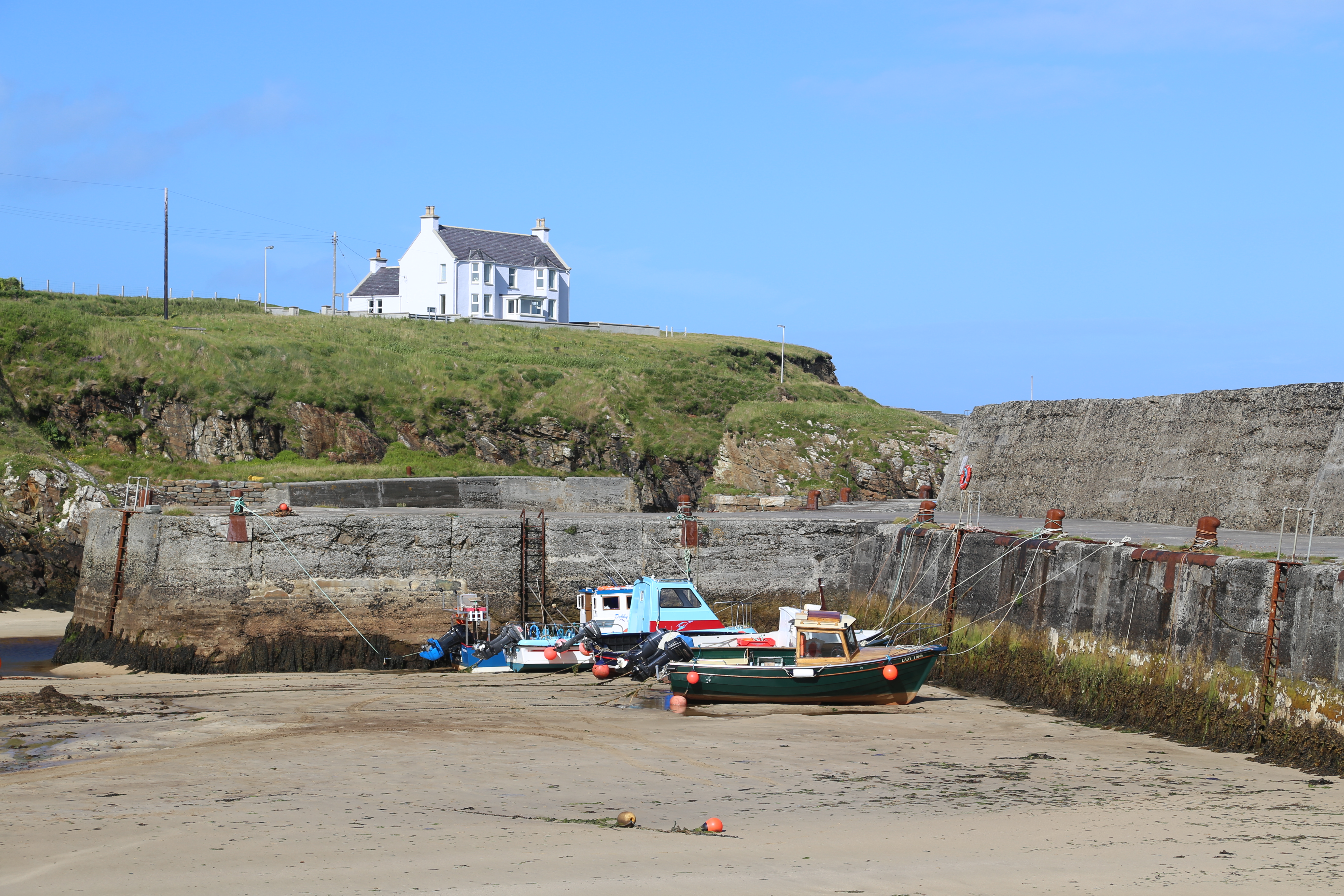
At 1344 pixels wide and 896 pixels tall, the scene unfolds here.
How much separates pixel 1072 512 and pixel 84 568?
1908 centimetres

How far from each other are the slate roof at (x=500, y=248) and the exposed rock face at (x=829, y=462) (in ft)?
114

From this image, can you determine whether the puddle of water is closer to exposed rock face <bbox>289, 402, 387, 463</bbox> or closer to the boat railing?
the boat railing

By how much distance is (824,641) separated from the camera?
17328mm

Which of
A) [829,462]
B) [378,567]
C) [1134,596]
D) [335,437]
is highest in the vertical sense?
[335,437]

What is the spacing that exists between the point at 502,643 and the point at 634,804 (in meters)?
10.0

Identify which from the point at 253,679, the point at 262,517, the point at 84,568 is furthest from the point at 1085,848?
the point at 84,568

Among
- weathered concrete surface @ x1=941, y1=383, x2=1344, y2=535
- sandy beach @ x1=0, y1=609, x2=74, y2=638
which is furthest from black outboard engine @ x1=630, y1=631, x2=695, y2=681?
sandy beach @ x1=0, y1=609, x2=74, y2=638

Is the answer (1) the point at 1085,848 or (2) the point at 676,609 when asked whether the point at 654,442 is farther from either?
(1) the point at 1085,848

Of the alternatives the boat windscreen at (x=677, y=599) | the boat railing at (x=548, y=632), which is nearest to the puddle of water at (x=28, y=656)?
the boat railing at (x=548, y=632)

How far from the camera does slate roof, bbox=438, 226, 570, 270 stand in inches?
3071

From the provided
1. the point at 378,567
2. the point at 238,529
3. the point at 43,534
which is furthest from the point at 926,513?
the point at 43,534

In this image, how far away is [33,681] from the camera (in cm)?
1866

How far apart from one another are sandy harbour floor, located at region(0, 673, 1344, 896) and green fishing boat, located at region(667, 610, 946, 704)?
1.48ft

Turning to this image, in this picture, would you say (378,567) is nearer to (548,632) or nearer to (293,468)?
(548,632)
